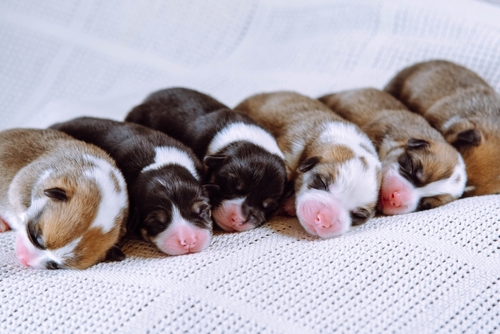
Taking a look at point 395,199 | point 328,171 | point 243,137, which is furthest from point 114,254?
point 395,199

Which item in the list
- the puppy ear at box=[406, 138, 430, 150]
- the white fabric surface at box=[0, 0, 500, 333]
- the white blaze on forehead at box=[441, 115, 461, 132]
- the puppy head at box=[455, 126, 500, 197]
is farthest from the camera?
the white blaze on forehead at box=[441, 115, 461, 132]

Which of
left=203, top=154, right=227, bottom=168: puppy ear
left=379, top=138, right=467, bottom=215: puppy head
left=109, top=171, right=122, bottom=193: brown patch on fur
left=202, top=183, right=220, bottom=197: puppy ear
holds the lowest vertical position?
left=109, top=171, right=122, bottom=193: brown patch on fur

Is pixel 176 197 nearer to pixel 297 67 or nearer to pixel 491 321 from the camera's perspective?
pixel 491 321

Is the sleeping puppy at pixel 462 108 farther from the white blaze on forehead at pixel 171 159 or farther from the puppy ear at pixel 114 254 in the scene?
the puppy ear at pixel 114 254

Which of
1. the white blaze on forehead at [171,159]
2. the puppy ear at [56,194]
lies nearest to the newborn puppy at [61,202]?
the puppy ear at [56,194]

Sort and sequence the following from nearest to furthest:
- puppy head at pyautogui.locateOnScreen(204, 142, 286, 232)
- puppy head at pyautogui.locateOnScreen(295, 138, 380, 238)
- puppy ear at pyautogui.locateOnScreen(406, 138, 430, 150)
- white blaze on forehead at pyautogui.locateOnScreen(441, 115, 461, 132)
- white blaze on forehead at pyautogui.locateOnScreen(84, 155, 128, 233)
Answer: white blaze on forehead at pyautogui.locateOnScreen(84, 155, 128, 233) → puppy head at pyautogui.locateOnScreen(295, 138, 380, 238) → puppy head at pyautogui.locateOnScreen(204, 142, 286, 232) → puppy ear at pyautogui.locateOnScreen(406, 138, 430, 150) → white blaze on forehead at pyautogui.locateOnScreen(441, 115, 461, 132)

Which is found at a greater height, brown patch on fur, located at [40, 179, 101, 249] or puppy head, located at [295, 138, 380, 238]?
puppy head, located at [295, 138, 380, 238]

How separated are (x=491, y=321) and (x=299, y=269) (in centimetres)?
69

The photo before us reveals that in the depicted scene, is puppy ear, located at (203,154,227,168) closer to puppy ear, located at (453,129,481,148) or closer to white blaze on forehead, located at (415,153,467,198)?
white blaze on forehead, located at (415,153,467,198)

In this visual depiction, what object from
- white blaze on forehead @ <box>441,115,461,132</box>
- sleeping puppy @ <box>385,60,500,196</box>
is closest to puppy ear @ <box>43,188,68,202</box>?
sleeping puppy @ <box>385,60,500,196</box>

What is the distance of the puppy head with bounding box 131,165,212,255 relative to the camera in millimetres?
2264

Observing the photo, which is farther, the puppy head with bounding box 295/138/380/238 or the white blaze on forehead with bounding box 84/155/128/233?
the puppy head with bounding box 295/138/380/238

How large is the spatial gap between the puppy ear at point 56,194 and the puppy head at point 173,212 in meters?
0.35

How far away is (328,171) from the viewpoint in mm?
2584
